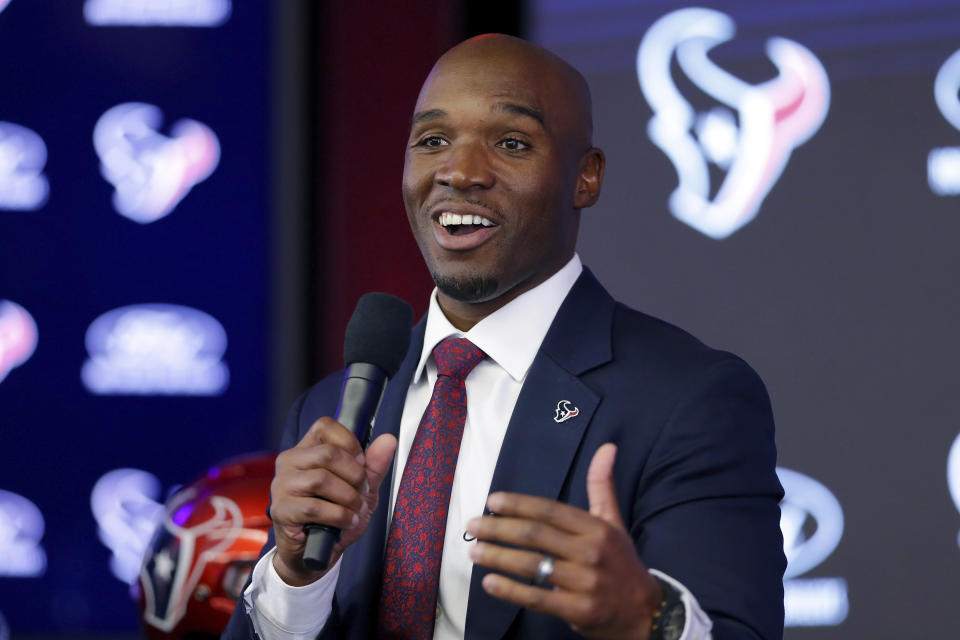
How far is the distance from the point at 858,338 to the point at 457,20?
137 centimetres

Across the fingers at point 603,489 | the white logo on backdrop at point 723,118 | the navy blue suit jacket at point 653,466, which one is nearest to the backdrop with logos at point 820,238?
the white logo on backdrop at point 723,118

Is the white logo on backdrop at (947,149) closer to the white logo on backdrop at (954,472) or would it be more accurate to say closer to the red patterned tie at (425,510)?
the white logo on backdrop at (954,472)

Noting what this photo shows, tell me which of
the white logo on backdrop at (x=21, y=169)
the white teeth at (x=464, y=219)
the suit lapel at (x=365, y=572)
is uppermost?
the white logo on backdrop at (x=21, y=169)

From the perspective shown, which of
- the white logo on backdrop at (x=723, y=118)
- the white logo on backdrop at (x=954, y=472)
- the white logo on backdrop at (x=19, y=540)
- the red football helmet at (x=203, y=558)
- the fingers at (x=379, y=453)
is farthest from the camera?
the white logo on backdrop at (x=19, y=540)

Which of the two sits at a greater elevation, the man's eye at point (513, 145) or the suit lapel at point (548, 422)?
the man's eye at point (513, 145)

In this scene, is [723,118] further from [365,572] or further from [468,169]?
[365,572]

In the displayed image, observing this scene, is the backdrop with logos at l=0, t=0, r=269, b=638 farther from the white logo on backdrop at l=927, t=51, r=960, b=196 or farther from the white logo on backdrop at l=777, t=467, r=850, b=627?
the white logo on backdrop at l=927, t=51, r=960, b=196

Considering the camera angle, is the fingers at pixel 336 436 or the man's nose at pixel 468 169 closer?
the fingers at pixel 336 436

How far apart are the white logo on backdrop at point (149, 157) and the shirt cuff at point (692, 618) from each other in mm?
2099

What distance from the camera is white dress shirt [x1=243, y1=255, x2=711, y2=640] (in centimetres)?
150

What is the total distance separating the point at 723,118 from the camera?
284 centimetres

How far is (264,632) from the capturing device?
1538 mm

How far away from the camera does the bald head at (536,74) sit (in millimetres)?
1677

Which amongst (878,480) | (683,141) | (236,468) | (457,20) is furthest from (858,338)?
(236,468)
